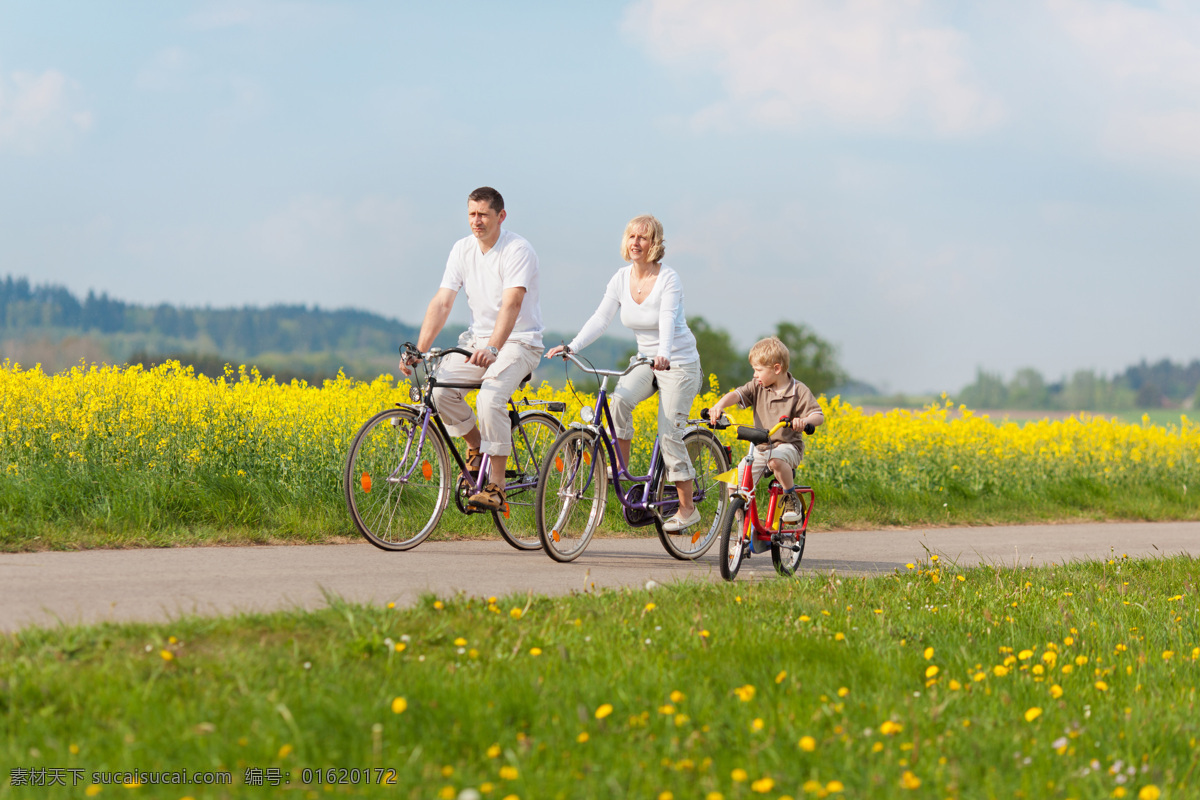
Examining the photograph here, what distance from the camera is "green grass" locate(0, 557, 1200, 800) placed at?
3.10 m

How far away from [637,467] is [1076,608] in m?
5.16

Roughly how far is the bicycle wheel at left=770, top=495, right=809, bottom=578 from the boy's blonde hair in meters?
0.97

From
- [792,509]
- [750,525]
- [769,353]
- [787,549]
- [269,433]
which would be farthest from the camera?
[269,433]

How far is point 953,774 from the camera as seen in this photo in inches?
127

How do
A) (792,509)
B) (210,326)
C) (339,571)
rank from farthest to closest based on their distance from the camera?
(210,326) → (792,509) → (339,571)

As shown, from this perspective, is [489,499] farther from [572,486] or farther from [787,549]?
[787,549]

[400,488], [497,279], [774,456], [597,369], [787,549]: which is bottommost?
[787,549]

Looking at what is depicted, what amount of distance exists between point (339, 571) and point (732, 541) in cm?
236

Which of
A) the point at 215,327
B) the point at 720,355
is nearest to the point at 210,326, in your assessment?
the point at 215,327

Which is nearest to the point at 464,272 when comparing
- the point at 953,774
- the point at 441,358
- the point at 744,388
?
the point at 441,358

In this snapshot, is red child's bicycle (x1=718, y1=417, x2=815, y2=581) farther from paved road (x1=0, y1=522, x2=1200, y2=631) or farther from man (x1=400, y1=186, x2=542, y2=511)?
man (x1=400, y1=186, x2=542, y2=511)

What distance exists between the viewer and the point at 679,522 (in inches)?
295

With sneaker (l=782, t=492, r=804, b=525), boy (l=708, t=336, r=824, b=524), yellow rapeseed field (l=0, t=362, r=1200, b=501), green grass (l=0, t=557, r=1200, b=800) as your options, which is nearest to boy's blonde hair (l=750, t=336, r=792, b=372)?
boy (l=708, t=336, r=824, b=524)

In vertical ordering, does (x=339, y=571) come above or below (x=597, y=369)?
below
